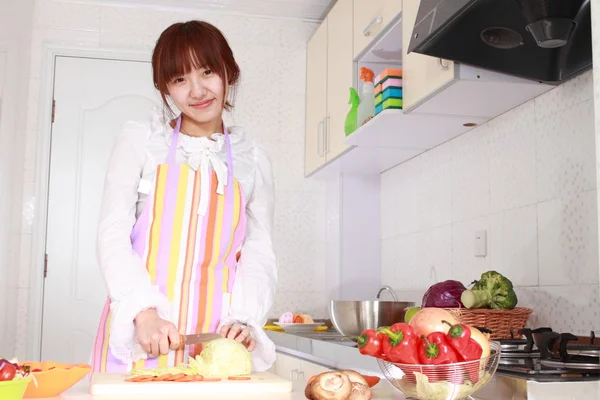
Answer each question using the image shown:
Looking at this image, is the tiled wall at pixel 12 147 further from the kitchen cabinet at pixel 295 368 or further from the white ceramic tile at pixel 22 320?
the kitchen cabinet at pixel 295 368

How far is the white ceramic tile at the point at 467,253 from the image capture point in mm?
2396

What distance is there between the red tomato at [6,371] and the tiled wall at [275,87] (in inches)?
106

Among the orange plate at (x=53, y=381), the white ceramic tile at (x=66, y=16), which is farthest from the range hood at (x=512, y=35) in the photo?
the white ceramic tile at (x=66, y=16)

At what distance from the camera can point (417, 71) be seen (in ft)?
7.07

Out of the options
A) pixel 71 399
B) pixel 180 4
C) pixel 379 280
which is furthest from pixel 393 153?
pixel 71 399

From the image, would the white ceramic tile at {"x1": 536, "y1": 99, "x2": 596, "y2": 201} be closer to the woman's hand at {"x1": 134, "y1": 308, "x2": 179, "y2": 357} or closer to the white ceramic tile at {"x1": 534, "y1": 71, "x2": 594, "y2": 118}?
the white ceramic tile at {"x1": 534, "y1": 71, "x2": 594, "y2": 118}

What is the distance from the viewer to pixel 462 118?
7.69 feet

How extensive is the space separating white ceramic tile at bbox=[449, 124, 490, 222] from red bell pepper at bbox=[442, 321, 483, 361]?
1.41 metres

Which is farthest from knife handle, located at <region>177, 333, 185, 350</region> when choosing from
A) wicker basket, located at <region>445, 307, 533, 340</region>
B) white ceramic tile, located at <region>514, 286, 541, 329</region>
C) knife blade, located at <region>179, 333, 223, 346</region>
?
white ceramic tile, located at <region>514, 286, 541, 329</region>

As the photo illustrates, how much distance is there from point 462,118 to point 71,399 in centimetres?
161

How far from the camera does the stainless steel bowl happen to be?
2.39 meters

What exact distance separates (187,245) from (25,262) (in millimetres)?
2045

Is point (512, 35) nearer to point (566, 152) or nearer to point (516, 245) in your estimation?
point (566, 152)

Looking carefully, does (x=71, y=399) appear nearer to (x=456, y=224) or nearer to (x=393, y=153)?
(x=456, y=224)
